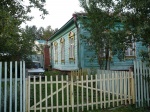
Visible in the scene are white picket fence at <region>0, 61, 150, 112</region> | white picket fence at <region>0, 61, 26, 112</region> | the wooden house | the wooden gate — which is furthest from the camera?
the wooden house

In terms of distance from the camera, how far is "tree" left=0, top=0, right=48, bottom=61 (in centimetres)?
822

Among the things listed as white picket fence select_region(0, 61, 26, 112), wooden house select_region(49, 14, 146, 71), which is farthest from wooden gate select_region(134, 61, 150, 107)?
wooden house select_region(49, 14, 146, 71)

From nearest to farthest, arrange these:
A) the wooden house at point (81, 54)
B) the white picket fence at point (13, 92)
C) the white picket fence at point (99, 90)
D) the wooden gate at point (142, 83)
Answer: the white picket fence at point (13, 92), the white picket fence at point (99, 90), the wooden gate at point (142, 83), the wooden house at point (81, 54)

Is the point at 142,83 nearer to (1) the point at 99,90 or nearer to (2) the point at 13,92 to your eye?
(1) the point at 99,90

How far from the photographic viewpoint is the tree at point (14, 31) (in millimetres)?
8219

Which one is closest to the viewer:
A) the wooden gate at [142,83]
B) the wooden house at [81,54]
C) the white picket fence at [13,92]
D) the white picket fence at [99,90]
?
the white picket fence at [13,92]

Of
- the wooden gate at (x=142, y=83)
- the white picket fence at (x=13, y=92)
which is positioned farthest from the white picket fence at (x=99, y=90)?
the white picket fence at (x=13, y=92)

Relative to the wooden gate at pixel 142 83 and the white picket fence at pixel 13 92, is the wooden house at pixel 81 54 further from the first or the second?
the white picket fence at pixel 13 92

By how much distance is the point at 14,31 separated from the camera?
27.4ft

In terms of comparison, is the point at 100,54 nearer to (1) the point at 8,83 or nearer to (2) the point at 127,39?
(2) the point at 127,39

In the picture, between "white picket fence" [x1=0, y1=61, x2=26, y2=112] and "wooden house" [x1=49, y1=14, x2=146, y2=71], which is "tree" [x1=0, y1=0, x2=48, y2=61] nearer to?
"white picket fence" [x1=0, y1=61, x2=26, y2=112]

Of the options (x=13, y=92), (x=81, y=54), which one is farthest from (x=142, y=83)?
(x=81, y=54)

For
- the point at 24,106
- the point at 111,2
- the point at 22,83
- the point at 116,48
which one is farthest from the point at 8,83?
the point at 111,2

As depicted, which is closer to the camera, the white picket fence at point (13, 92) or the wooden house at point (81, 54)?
the white picket fence at point (13, 92)
